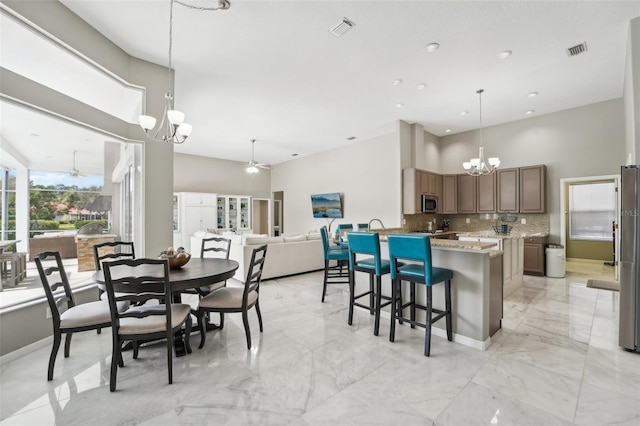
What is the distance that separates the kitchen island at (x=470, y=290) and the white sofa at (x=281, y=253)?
323 centimetres

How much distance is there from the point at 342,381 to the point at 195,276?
1462 mm

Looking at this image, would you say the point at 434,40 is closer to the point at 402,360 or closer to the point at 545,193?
the point at 402,360

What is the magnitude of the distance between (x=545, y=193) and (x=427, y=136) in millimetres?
2751

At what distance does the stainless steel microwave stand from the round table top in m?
4.64

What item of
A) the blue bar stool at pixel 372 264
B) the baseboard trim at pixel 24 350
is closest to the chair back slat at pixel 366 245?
the blue bar stool at pixel 372 264

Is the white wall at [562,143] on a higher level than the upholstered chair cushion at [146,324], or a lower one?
higher

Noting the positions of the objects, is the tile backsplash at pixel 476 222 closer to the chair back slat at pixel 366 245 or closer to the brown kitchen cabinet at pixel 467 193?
the brown kitchen cabinet at pixel 467 193

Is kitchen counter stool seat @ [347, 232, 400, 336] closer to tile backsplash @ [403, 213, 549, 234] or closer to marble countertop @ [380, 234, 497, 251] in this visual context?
marble countertop @ [380, 234, 497, 251]

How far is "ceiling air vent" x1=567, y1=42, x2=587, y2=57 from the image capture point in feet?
10.9

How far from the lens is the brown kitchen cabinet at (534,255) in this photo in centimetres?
544

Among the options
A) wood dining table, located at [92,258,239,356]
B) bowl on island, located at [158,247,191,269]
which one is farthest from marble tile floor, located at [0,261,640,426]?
bowl on island, located at [158,247,191,269]

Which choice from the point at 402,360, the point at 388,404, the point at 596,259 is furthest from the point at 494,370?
the point at 596,259

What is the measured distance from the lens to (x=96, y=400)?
191 centimetres

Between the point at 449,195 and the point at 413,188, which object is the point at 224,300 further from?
the point at 449,195
